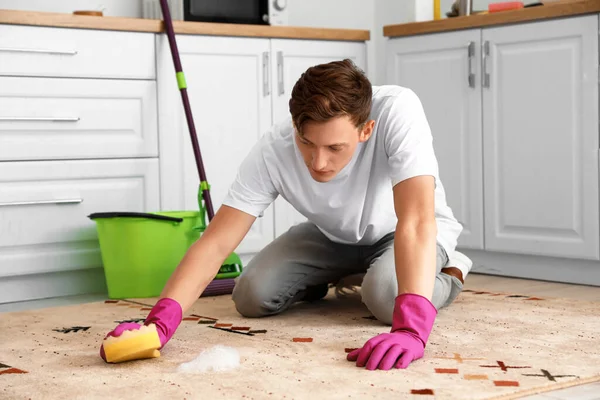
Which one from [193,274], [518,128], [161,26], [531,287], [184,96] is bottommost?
[531,287]

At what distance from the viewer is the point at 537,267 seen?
3.33 meters

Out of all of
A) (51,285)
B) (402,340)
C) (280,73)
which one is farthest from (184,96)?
(402,340)

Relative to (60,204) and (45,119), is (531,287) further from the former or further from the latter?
(45,119)

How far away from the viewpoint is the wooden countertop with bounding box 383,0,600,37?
310cm

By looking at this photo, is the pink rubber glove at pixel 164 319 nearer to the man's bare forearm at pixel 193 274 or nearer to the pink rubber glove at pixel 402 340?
the man's bare forearm at pixel 193 274

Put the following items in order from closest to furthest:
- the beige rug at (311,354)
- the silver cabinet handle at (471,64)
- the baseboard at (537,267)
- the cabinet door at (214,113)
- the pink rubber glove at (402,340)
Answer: the beige rug at (311,354)
the pink rubber glove at (402,340)
the baseboard at (537,267)
the cabinet door at (214,113)
the silver cabinet handle at (471,64)

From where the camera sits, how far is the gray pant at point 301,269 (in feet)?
8.42

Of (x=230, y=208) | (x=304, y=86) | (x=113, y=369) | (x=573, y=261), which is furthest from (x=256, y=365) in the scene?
(x=573, y=261)

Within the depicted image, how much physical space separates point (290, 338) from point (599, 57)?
1.48 meters

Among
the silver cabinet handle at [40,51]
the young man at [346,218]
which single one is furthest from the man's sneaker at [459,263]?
the silver cabinet handle at [40,51]

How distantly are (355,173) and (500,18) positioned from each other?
1.28 metres

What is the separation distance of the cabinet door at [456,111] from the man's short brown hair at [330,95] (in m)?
→ 1.52

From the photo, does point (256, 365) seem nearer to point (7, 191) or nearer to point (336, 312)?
point (336, 312)

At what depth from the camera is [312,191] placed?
7.70 ft
